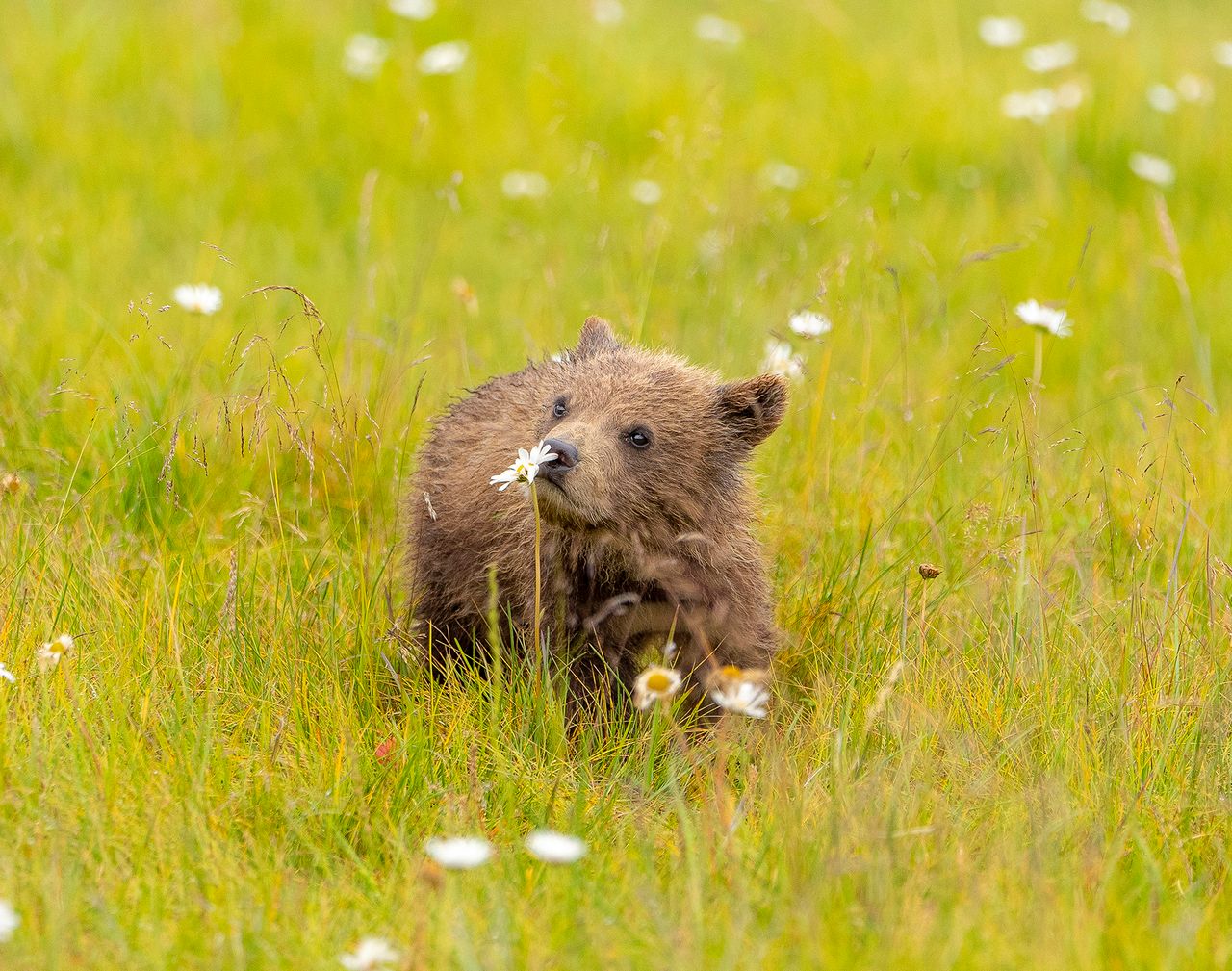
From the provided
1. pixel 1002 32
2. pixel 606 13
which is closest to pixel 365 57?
pixel 606 13

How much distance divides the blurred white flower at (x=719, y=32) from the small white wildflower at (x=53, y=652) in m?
6.55

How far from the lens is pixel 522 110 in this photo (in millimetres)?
8047

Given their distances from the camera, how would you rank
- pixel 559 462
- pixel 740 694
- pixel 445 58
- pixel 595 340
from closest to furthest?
1. pixel 740 694
2. pixel 559 462
3. pixel 595 340
4. pixel 445 58

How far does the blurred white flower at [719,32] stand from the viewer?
8898 mm

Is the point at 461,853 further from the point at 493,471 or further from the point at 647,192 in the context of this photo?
the point at 647,192

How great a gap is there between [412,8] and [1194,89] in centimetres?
454

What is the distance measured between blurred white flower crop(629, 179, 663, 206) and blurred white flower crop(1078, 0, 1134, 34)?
3409mm

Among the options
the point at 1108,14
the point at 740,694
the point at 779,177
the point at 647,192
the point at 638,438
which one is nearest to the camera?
the point at 740,694

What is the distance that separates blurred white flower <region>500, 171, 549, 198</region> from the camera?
23.9 ft

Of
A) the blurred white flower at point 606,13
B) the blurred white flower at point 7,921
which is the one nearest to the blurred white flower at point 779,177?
the blurred white flower at point 606,13

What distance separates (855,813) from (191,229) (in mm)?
4847

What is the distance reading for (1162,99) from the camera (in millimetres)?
7926

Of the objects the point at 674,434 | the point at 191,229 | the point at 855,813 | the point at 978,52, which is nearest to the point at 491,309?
the point at 191,229

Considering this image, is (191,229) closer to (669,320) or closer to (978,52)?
(669,320)
